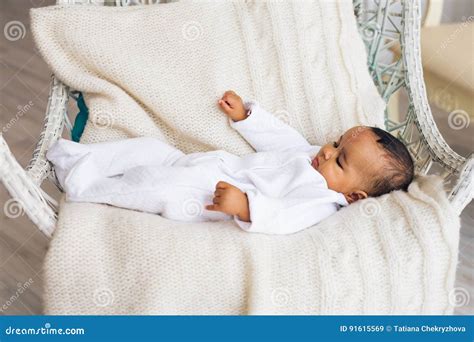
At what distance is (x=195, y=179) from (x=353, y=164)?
35 cm

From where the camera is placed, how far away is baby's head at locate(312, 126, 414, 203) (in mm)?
1448

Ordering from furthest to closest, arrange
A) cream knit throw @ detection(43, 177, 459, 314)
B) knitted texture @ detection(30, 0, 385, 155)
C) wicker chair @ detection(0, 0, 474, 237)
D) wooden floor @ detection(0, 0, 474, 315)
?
1. wooden floor @ detection(0, 0, 474, 315)
2. knitted texture @ detection(30, 0, 385, 155)
3. wicker chair @ detection(0, 0, 474, 237)
4. cream knit throw @ detection(43, 177, 459, 314)

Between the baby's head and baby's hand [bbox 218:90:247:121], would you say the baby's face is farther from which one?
baby's hand [bbox 218:90:247:121]

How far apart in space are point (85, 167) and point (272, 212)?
0.43 metres

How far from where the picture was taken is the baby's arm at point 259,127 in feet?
5.23

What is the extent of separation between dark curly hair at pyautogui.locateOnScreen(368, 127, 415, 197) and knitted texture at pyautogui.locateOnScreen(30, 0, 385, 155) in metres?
0.21

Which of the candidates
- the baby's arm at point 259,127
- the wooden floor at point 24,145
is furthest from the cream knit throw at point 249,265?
the wooden floor at point 24,145

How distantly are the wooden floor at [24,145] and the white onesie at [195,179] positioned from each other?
0.52 m

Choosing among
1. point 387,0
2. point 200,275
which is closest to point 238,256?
point 200,275

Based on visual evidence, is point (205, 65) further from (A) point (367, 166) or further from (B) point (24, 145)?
(B) point (24, 145)

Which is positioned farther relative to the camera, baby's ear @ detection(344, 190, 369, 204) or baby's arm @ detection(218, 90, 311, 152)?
baby's arm @ detection(218, 90, 311, 152)

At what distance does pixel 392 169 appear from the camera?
1.45m

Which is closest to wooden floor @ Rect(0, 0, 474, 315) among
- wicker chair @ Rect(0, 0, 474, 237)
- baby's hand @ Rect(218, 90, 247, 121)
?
wicker chair @ Rect(0, 0, 474, 237)

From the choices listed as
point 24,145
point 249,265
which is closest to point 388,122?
point 249,265
